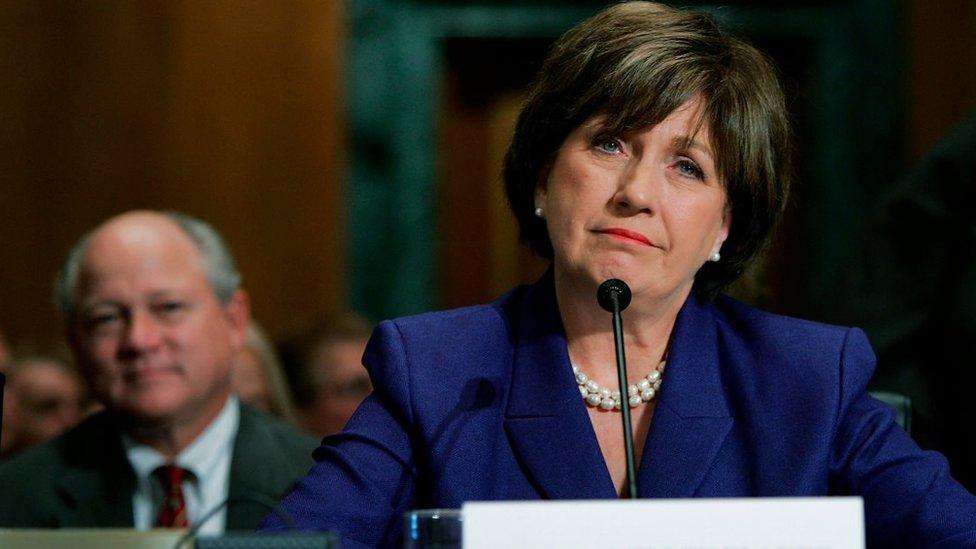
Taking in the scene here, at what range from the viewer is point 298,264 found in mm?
5320

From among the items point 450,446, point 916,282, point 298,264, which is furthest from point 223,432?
point 298,264

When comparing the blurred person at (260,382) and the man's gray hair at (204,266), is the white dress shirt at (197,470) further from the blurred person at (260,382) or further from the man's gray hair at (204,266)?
the blurred person at (260,382)

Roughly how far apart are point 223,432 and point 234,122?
7.36 ft

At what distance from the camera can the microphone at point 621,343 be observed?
168 centimetres

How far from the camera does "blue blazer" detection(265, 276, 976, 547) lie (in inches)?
77.5

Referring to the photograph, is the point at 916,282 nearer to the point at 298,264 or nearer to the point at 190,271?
the point at 190,271

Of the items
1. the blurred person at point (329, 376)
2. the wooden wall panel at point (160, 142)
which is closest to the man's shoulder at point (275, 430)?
the blurred person at point (329, 376)

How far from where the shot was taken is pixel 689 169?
208cm

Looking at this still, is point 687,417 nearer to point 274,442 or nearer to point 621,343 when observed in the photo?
point 621,343

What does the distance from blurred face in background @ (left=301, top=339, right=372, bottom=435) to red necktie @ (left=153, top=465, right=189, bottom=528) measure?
123 cm

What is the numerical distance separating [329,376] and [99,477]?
1.39 metres

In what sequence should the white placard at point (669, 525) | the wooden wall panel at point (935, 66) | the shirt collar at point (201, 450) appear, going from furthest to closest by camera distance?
the wooden wall panel at point (935, 66), the shirt collar at point (201, 450), the white placard at point (669, 525)

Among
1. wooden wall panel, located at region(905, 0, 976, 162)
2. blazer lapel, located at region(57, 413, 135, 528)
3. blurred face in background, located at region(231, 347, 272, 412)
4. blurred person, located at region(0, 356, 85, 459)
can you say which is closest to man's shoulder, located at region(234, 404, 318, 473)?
blazer lapel, located at region(57, 413, 135, 528)

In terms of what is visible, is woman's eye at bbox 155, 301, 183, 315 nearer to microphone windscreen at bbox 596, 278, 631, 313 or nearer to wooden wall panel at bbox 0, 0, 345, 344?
microphone windscreen at bbox 596, 278, 631, 313
